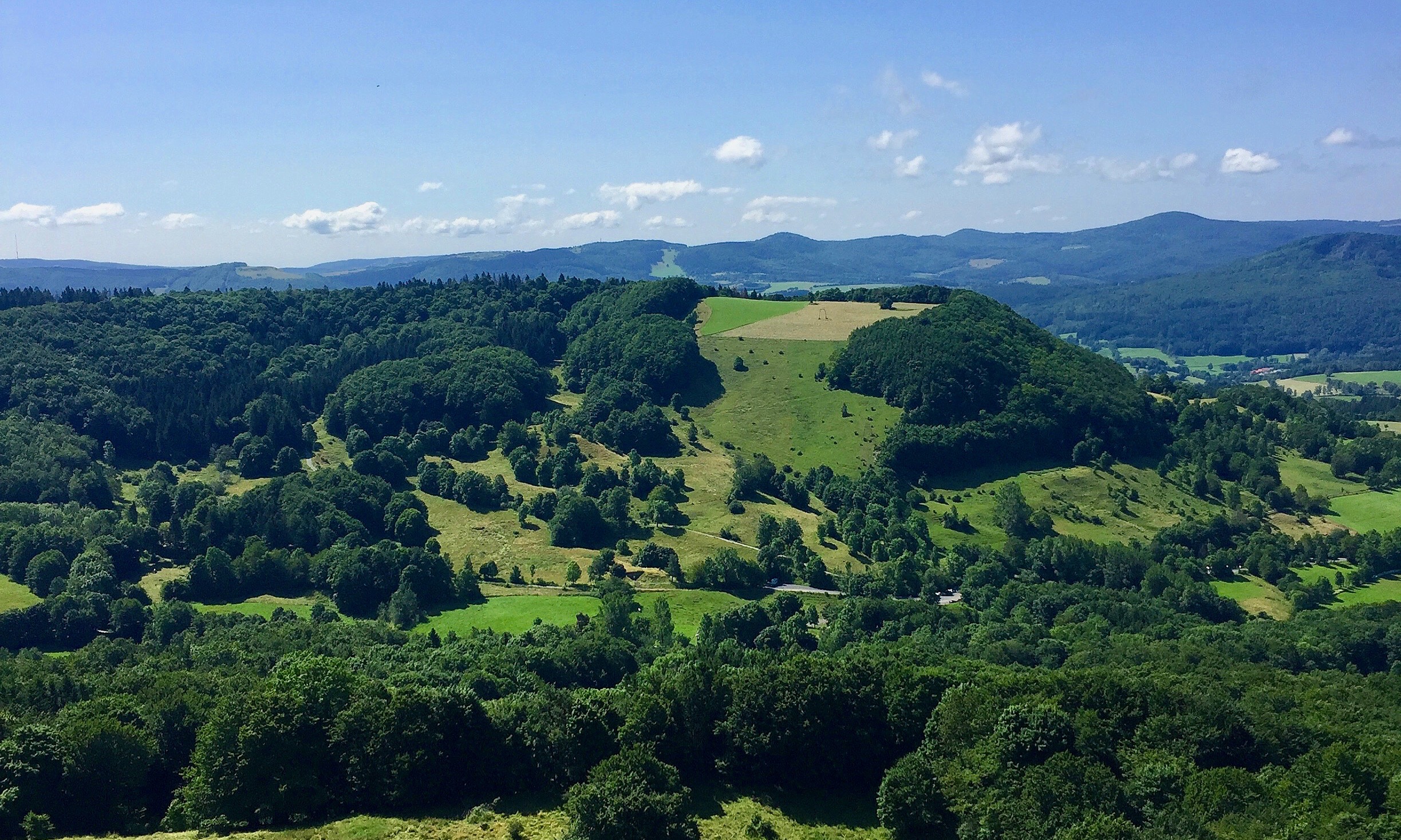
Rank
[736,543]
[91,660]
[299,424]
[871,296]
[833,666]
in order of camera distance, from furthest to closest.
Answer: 1. [871,296]
2. [299,424]
3. [736,543]
4. [91,660]
5. [833,666]

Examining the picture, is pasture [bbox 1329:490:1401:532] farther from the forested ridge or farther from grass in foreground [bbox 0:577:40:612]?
grass in foreground [bbox 0:577:40:612]

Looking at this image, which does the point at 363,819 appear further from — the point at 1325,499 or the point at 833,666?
the point at 1325,499

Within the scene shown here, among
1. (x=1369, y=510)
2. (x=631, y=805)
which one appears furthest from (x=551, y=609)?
(x=1369, y=510)

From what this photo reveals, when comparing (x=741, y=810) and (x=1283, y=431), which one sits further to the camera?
(x=1283, y=431)

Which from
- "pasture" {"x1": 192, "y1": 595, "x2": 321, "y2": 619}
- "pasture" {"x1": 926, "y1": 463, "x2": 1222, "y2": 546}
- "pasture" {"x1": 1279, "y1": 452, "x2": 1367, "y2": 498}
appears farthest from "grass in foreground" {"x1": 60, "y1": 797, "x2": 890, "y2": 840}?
"pasture" {"x1": 1279, "y1": 452, "x2": 1367, "y2": 498}

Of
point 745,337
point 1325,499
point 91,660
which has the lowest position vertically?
point 1325,499

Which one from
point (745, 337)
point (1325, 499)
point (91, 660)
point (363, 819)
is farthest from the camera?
point (745, 337)

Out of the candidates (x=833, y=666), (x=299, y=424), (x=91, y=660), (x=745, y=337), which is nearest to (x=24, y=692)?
(x=91, y=660)

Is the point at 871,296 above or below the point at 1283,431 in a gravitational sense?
above

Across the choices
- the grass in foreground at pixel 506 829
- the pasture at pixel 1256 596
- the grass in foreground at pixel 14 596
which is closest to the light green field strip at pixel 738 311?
the pasture at pixel 1256 596
